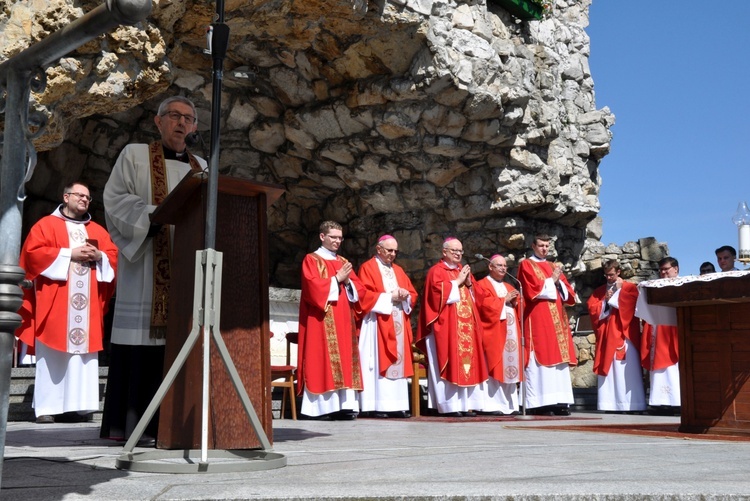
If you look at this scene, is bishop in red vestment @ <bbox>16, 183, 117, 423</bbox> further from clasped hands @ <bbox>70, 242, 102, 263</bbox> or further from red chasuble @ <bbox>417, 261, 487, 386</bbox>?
red chasuble @ <bbox>417, 261, 487, 386</bbox>

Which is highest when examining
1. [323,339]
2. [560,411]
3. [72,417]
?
[323,339]

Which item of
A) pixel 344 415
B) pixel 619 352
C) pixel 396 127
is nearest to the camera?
pixel 344 415

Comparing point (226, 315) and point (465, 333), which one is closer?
point (226, 315)

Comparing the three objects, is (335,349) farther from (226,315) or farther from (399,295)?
(226,315)

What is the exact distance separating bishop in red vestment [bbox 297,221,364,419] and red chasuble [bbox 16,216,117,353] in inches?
81.2

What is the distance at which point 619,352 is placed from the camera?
34.8 ft

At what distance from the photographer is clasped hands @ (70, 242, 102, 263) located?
676 centimetres

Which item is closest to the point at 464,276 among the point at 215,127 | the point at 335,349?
the point at 335,349

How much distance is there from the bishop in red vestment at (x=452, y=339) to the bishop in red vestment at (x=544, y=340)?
2.36 ft

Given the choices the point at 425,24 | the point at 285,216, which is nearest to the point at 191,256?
the point at 425,24

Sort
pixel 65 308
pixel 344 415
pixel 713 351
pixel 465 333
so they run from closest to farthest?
pixel 713 351 → pixel 65 308 → pixel 344 415 → pixel 465 333

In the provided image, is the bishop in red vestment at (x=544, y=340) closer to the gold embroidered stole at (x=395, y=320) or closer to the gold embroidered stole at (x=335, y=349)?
the gold embroidered stole at (x=395, y=320)

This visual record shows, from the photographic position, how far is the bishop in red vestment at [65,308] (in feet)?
22.1

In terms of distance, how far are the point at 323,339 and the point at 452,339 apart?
169 centimetres
